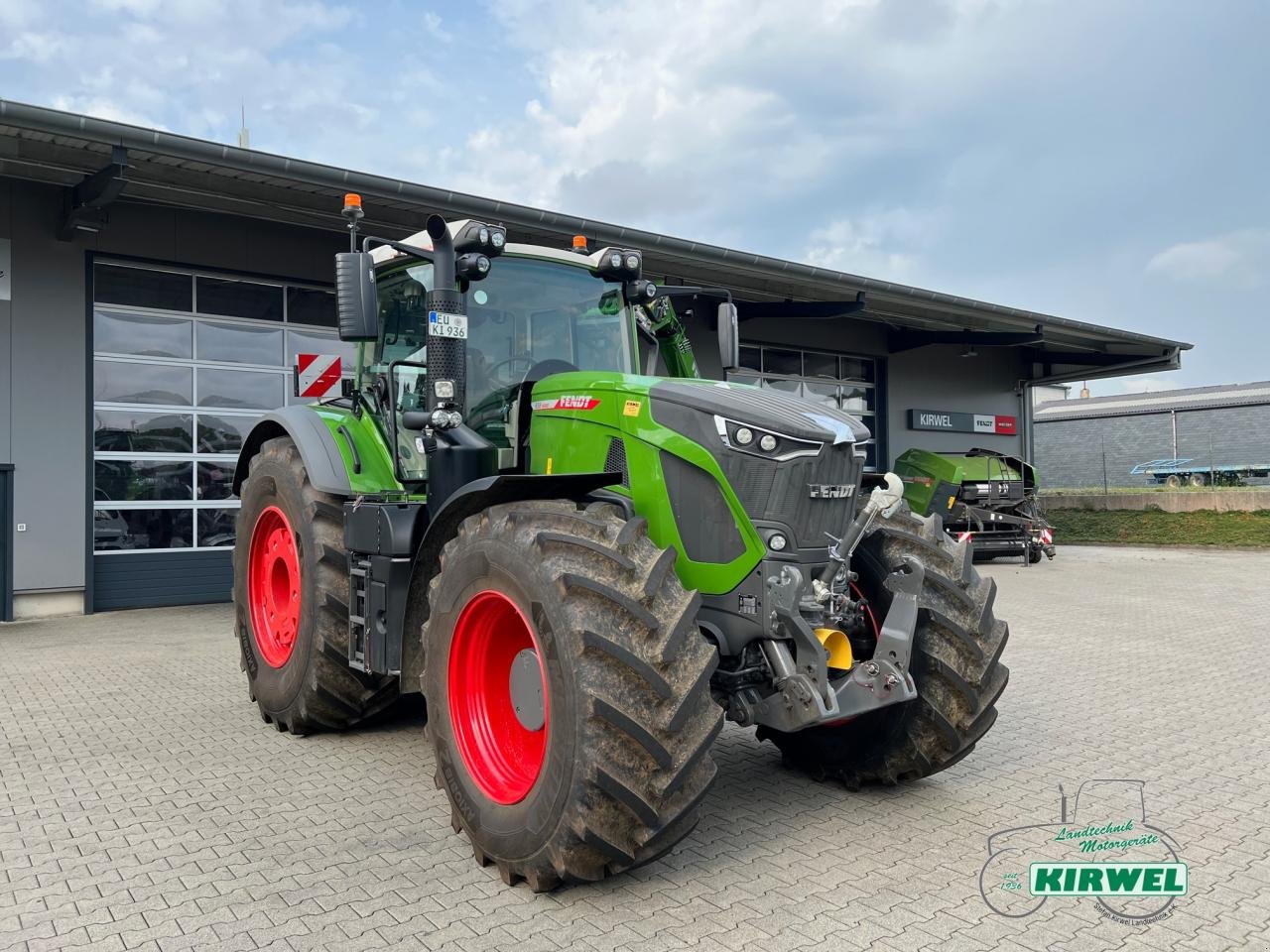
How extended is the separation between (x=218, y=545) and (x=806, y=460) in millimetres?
9395

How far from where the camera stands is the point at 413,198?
33.4 feet

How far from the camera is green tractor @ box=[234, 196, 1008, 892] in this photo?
3143 millimetres

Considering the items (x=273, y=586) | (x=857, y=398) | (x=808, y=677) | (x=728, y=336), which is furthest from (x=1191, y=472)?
(x=808, y=677)

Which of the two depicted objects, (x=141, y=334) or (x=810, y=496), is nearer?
(x=810, y=496)

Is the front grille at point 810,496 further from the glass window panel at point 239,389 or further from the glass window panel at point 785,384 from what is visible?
the glass window panel at point 785,384

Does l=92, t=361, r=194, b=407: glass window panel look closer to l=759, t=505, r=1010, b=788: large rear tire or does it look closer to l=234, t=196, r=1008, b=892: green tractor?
l=234, t=196, r=1008, b=892: green tractor

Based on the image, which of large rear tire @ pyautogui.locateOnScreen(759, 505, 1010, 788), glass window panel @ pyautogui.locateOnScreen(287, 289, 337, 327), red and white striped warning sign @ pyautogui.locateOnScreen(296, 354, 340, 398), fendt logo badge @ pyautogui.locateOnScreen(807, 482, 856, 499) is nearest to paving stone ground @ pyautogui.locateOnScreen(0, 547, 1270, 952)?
large rear tire @ pyautogui.locateOnScreen(759, 505, 1010, 788)

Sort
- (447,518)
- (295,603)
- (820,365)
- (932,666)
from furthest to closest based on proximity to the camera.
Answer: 1. (820,365)
2. (295,603)
3. (447,518)
4. (932,666)

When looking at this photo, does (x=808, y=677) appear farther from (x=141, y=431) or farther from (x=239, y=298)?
(x=239, y=298)

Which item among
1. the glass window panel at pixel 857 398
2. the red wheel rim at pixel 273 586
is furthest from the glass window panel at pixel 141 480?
the glass window panel at pixel 857 398

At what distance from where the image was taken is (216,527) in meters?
11.3

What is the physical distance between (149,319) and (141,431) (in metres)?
1.25

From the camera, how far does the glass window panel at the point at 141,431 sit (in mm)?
10500

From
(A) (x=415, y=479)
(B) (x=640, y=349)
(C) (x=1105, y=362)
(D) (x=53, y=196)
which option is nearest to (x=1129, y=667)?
(B) (x=640, y=349)
